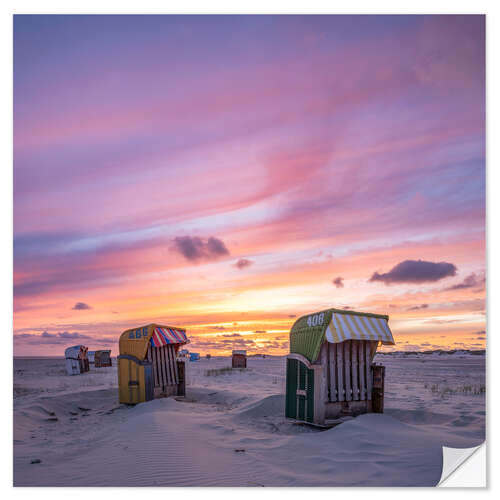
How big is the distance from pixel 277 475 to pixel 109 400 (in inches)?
389

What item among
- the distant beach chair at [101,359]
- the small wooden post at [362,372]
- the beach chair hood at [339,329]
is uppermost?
the beach chair hood at [339,329]

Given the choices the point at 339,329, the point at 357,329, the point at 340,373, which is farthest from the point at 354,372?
the point at 339,329

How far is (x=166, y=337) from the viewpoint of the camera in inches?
461

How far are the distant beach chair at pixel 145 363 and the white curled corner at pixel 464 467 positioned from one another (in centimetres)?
766

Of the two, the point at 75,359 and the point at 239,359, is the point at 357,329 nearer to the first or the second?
the point at 239,359

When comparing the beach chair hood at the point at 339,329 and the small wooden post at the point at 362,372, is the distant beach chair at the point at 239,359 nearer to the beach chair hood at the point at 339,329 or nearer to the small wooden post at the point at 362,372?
the beach chair hood at the point at 339,329

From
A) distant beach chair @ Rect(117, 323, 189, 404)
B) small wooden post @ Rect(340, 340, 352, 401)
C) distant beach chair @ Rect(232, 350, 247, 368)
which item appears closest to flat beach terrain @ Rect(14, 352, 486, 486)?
small wooden post @ Rect(340, 340, 352, 401)

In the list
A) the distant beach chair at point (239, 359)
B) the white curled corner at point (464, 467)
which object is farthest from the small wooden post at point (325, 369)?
the distant beach chair at point (239, 359)

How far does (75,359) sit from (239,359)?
10.9 m

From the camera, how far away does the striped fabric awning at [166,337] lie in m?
11.4

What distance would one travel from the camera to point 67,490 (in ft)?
18.9

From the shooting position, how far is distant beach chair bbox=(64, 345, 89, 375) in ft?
87.3
